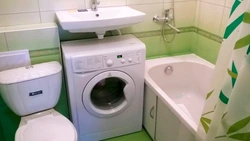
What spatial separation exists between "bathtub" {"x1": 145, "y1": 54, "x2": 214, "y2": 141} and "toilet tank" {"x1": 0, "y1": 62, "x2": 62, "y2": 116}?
2.84 feet

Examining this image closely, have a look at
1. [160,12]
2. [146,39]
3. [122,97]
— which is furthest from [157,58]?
[122,97]

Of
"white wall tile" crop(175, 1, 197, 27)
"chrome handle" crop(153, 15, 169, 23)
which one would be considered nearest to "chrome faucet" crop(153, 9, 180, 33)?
"chrome handle" crop(153, 15, 169, 23)

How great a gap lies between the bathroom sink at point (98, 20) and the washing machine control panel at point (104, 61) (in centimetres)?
21

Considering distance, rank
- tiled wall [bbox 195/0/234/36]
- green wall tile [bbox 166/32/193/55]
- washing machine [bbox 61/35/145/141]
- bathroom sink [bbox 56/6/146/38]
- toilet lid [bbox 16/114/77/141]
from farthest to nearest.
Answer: green wall tile [bbox 166/32/193/55] → tiled wall [bbox 195/0/234/36] → washing machine [bbox 61/35/145/141] → bathroom sink [bbox 56/6/146/38] → toilet lid [bbox 16/114/77/141]

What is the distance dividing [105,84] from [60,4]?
0.79 metres

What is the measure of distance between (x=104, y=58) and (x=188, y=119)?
76 cm

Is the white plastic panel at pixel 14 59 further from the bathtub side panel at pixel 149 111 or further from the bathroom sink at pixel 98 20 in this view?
the bathtub side panel at pixel 149 111

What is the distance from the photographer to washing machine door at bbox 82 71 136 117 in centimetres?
180

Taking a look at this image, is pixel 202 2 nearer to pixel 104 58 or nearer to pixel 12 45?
pixel 104 58

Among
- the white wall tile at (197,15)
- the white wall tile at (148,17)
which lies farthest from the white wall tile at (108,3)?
the white wall tile at (197,15)

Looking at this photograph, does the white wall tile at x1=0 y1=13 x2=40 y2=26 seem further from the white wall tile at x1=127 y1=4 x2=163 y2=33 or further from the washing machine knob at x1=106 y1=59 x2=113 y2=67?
the white wall tile at x1=127 y1=4 x2=163 y2=33

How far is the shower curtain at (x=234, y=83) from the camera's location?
2.77 ft

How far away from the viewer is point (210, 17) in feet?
7.01

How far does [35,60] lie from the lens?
6.08 feet
